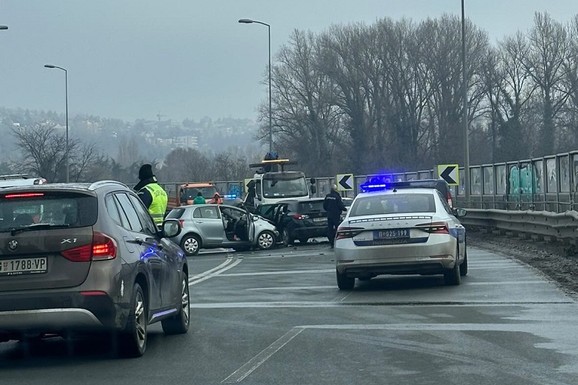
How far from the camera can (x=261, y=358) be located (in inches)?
383

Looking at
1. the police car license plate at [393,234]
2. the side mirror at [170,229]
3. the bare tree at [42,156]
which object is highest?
the bare tree at [42,156]

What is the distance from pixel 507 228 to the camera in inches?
1160

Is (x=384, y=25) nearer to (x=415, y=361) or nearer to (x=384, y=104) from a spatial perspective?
(x=384, y=104)

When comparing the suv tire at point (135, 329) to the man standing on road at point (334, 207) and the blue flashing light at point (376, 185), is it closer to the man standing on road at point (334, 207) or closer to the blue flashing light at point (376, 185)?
the blue flashing light at point (376, 185)

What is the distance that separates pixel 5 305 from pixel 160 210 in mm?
6971

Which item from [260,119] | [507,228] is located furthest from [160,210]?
[260,119]

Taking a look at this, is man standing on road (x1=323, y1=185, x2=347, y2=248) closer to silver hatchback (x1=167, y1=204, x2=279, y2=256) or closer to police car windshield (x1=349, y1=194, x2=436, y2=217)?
silver hatchback (x1=167, y1=204, x2=279, y2=256)

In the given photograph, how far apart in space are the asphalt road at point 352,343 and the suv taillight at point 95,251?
944 millimetres

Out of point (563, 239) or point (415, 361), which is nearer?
point (415, 361)

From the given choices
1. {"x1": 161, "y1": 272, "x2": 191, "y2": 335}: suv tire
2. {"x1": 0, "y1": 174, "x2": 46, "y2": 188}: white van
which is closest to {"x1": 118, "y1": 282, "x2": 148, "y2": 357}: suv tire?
{"x1": 161, "y1": 272, "x2": 191, "y2": 335}: suv tire

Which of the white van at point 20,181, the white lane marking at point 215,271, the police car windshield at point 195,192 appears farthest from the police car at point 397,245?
the police car windshield at point 195,192

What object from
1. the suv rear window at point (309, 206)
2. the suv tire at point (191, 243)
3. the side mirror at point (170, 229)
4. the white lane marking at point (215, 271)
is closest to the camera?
the side mirror at point (170, 229)

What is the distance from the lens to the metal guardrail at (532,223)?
72.2ft

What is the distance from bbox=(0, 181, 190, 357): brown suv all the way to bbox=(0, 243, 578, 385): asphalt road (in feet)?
1.37
